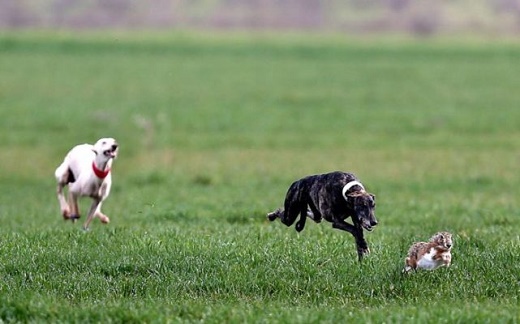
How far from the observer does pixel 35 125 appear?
3284 cm

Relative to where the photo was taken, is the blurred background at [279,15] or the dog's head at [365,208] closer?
the dog's head at [365,208]

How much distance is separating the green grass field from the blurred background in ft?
151

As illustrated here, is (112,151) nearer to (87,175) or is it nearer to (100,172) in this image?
(100,172)

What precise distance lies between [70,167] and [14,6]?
111307 millimetres

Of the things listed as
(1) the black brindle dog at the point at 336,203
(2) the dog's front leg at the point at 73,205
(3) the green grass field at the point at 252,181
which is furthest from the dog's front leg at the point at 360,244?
(2) the dog's front leg at the point at 73,205

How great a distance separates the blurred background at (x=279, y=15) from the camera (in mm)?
110875

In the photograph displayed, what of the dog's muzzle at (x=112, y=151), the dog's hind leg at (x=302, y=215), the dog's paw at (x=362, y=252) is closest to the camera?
the dog's paw at (x=362, y=252)

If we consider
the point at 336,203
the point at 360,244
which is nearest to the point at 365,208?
the point at 336,203

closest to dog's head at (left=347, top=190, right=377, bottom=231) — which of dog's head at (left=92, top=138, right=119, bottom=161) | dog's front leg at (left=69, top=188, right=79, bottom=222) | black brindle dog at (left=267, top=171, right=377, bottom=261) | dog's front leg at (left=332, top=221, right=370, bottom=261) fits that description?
black brindle dog at (left=267, top=171, right=377, bottom=261)

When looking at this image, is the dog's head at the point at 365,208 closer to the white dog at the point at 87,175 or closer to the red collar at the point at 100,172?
the white dog at the point at 87,175

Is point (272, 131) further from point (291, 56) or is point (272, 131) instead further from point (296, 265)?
point (291, 56)

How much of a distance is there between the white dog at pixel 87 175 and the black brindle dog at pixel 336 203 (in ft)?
8.93

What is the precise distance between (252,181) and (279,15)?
97.8m

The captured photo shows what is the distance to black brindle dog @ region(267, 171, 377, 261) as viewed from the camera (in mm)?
9500
